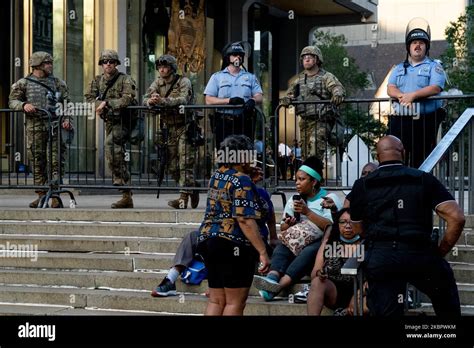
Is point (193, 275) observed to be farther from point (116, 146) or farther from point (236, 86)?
point (116, 146)

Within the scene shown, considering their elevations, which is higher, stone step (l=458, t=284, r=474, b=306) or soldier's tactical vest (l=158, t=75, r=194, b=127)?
soldier's tactical vest (l=158, t=75, r=194, b=127)

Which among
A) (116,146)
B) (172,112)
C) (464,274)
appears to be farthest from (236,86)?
(464,274)

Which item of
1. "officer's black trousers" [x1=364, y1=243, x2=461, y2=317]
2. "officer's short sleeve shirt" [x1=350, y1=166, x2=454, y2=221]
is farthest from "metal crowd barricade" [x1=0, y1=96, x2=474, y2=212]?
"officer's black trousers" [x1=364, y1=243, x2=461, y2=317]

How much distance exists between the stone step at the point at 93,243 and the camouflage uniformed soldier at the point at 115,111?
5.56 ft

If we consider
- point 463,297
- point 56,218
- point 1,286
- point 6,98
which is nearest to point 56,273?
point 1,286

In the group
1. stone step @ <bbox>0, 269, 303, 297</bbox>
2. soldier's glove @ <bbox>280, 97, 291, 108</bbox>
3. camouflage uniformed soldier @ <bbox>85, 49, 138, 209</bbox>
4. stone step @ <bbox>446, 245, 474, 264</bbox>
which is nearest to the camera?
stone step @ <bbox>446, 245, 474, 264</bbox>

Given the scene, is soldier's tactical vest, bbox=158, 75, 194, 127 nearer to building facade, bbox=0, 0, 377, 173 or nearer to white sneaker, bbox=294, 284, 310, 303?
building facade, bbox=0, 0, 377, 173

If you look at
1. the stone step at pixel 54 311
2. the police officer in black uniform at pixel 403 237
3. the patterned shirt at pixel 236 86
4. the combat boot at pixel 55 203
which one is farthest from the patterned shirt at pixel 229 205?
the combat boot at pixel 55 203

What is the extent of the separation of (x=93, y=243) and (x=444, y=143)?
410 cm

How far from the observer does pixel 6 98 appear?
64.7ft

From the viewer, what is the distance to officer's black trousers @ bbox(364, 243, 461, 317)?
670cm

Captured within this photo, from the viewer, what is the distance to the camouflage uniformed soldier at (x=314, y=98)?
11484 mm

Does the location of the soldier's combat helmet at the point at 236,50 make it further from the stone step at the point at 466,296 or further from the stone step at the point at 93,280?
the stone step at the point at 466,296

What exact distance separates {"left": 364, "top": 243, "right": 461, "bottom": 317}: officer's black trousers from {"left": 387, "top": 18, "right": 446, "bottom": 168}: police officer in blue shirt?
3854 mm
